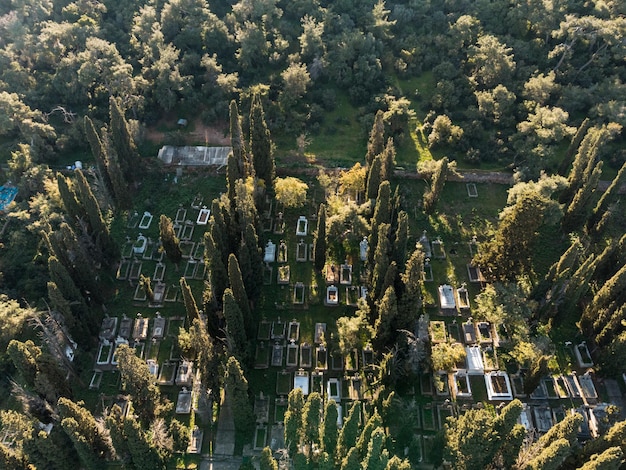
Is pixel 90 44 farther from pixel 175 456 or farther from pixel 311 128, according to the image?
pixel 175 456

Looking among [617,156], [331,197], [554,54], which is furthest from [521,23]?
[331,197]

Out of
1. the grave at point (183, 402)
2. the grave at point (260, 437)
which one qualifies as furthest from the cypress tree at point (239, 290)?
the grave at point (260, 437)

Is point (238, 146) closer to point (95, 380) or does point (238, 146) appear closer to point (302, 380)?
point (302, 380)

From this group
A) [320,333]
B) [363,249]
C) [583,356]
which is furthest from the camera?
[363,249]

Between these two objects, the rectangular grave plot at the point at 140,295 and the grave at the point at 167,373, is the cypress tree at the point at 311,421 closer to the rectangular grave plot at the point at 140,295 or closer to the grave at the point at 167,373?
the grave at the point at 167,373

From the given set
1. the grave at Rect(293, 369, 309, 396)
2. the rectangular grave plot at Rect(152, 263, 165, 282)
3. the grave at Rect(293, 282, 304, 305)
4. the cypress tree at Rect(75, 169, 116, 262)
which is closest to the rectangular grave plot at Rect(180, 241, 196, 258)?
the rectangular grave plot at Rect(152, 263, 165, 282)

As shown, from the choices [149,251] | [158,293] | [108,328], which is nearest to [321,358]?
[158,293]
